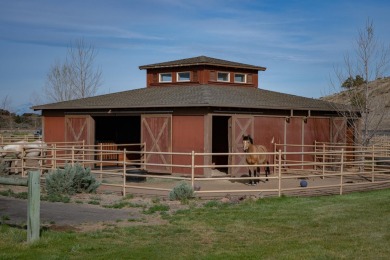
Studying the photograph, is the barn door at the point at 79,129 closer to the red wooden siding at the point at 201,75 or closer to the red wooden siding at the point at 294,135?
the red wooden siding at the point at 201,75

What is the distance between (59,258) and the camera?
727cm

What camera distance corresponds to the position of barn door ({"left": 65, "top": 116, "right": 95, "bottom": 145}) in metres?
23.2

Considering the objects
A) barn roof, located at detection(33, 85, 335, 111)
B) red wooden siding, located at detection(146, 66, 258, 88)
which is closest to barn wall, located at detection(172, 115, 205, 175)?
barn roof, located at detection(33, 85, 335, 111)

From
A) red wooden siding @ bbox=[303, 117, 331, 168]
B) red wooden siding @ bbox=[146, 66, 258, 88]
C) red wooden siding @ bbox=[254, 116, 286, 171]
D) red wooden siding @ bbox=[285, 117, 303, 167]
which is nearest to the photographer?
red wooden siding @ bbox=[254, 116, 286, 171]

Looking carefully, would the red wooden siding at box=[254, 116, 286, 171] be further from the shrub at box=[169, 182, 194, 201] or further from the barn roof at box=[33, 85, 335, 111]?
the shrub at box=[169, 182, 194, 201]

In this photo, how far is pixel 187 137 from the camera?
63.4 feet

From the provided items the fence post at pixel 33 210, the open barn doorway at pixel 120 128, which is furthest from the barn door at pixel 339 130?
the fence post at pixel 33 210

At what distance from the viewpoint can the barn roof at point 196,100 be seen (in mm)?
19656

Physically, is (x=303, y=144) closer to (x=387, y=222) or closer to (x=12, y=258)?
(x=387, y=222)

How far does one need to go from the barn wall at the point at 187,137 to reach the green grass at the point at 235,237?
7.25 metres

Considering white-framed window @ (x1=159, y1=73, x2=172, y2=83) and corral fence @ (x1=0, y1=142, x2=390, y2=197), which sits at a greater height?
white-framed window @ (x1=159, y1=73, x2=172, y2=83)

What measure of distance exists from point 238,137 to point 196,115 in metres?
1.95

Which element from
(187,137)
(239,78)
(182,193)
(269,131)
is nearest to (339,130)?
(269,131)

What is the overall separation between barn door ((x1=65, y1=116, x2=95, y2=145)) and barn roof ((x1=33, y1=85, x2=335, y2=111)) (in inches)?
24.6
